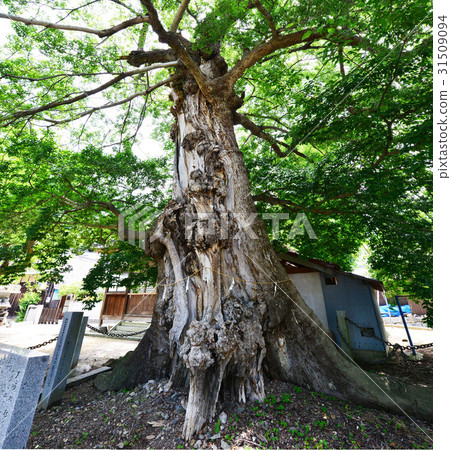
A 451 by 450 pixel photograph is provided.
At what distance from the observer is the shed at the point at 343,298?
6.33 metres

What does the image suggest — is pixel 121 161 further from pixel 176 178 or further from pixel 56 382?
pixel 56 382

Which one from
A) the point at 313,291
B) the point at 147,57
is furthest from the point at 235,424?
the point at 147,57

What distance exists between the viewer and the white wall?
6820 millimetres

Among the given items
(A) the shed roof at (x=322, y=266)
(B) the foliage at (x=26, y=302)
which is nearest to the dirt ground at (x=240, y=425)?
(A) the shed roof at (x=322, y=266)

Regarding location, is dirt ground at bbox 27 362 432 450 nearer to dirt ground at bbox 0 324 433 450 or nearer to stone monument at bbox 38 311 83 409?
dirt ground at bbox 0 324 433 450

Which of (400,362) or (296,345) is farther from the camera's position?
(400,362)

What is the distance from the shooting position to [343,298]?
682 centimetres

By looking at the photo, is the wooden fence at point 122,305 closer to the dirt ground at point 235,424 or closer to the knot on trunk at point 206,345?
the dirt ground at point 235,424

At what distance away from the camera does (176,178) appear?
387cm

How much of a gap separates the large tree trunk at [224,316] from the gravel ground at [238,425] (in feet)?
0.47

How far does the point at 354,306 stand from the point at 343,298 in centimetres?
35

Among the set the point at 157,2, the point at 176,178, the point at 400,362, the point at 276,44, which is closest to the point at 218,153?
the point at 176,178

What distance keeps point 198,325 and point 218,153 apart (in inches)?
95.5

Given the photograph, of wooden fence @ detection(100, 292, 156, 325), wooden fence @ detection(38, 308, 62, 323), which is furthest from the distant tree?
wooden fence @ detection(38, 308, 62, 323)
